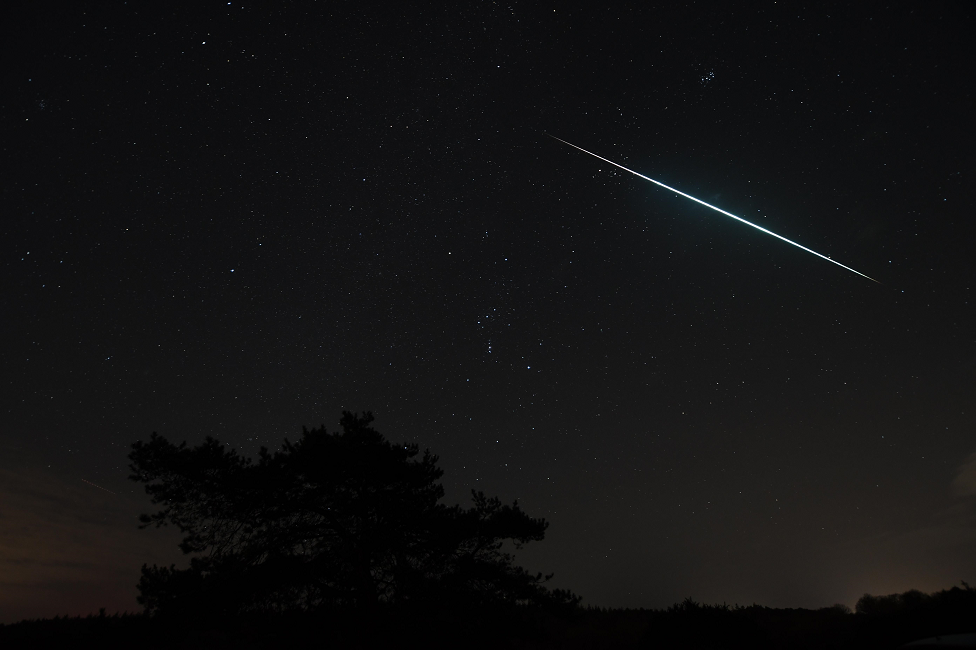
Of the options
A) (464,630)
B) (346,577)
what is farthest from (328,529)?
(464,630)

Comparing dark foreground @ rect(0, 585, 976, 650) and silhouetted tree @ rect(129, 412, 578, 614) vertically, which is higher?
silhouetted tree @ rect(129, 412, 578, 614)

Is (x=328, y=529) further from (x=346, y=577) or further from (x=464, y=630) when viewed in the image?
(x=464, y=630)

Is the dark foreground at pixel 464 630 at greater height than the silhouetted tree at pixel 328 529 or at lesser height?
lesser

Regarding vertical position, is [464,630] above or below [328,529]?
below

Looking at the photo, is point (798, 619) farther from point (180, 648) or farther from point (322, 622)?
point (180, 648)
